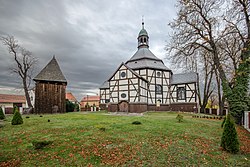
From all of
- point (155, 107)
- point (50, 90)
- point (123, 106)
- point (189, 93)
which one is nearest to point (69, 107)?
point (50, 90)

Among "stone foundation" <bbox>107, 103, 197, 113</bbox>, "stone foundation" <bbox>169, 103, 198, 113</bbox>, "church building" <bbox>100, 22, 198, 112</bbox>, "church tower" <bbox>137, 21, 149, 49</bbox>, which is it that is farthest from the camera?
"church tower" <bbox>137, 21, 149, 49</bbox>

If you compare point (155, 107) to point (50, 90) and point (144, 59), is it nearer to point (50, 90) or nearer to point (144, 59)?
point (144, 59)

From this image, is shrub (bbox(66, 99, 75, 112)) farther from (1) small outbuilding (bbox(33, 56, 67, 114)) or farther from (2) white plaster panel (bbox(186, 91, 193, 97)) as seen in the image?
(2) white plaster panel (bbox(186, 91, 193, 97))

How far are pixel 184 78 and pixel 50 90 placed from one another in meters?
25.5

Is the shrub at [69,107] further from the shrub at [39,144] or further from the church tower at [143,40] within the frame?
the shrub at [39,144]

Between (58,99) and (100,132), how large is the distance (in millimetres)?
21636

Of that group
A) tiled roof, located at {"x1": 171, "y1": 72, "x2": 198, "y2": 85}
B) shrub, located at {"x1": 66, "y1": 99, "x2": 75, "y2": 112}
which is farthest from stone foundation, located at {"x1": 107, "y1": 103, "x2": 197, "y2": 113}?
shrub, located at {"x1": 66, "y1": 99, "x2": 75, "y2": 112}

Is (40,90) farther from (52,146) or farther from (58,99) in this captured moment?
(52,146)

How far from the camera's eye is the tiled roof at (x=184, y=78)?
3189cm

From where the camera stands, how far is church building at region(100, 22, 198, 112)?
27875 mm

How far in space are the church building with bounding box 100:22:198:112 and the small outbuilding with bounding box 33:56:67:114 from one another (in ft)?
28.7

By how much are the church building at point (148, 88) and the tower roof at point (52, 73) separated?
9.12 meters

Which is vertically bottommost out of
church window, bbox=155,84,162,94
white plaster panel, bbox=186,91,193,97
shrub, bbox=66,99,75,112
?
shrub, bbox=66,99,75,112

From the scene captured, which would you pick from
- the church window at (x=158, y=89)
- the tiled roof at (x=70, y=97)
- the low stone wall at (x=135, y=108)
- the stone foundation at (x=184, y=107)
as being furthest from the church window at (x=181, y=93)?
the tiled roof at (x=70, y=97)
